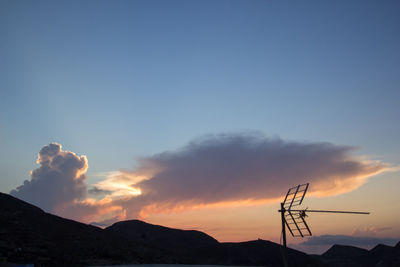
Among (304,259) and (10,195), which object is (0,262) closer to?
(10,195)

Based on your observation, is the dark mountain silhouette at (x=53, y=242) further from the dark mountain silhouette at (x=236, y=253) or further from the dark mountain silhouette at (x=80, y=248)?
the dark mountain silhouette at (x=236, y=253)

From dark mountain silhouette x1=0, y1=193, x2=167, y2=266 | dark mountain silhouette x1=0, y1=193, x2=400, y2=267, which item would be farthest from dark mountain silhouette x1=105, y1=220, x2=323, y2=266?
dark mountain silhouette x1=0, y1=193, x2=167, y2=266

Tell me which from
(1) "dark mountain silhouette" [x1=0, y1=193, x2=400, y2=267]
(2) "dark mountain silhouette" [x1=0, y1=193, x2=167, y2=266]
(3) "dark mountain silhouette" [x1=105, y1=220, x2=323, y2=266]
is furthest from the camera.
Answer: (3) "dark mountain silhouette" [x1=105, y1=220, x2=323, y2=266]

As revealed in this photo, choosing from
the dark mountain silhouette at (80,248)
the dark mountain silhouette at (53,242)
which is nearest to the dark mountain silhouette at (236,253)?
the dark mountain silhouette at (80,248)

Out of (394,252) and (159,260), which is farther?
(394,252)

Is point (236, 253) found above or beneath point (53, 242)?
beneath

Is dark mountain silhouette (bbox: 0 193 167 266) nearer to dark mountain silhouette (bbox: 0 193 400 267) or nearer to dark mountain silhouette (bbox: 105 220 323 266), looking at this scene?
dark mountain silhouette (bbox: 0 193 400 267)

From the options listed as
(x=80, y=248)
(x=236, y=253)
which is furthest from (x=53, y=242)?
(x=236, y=253)

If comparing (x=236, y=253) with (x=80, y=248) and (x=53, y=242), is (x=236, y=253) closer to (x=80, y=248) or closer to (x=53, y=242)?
(x=80, y=248)

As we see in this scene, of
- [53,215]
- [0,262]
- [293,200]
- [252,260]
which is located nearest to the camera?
[293,200]

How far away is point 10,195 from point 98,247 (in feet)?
180

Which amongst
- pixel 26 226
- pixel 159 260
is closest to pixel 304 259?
pixel 159 260

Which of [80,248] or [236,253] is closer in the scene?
[80,248]

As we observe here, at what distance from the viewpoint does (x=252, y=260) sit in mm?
167000
